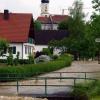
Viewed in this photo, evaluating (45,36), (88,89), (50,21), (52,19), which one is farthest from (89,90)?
(52,19)

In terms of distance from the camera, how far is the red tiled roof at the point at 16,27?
7794 centimetres

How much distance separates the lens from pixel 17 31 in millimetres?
79000

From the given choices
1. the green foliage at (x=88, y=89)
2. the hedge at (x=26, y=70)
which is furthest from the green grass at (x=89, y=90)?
the hedge at (x=26, y=70)

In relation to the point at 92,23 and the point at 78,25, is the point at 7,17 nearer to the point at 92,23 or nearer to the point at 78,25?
the point at 78,25

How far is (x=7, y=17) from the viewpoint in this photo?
83062 mm

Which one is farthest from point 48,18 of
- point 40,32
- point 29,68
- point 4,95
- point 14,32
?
point 4,95

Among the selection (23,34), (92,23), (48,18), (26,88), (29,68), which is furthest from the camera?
(48,18)

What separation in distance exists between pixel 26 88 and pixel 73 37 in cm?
5940

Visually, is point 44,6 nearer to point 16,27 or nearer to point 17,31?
point 16,27

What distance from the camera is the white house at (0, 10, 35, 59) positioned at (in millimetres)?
77562

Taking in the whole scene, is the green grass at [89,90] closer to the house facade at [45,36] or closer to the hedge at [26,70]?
the hedge at [26,70]

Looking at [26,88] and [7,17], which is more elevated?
[7,17]

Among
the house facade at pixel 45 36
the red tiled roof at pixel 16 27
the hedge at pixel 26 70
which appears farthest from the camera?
the house facade at pixel 45 36

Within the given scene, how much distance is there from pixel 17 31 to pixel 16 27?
1.32 m
